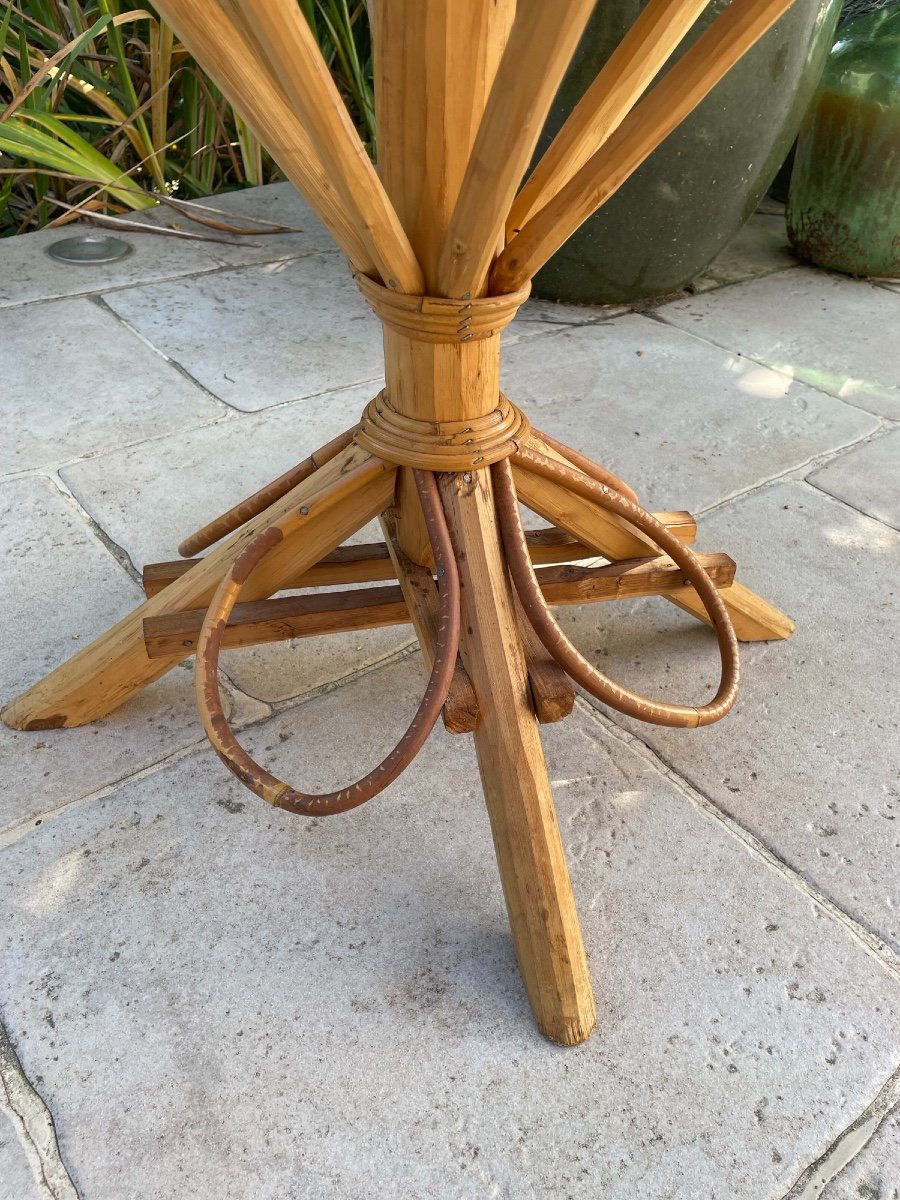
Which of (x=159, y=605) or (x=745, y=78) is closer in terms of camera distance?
(x=159, y=605)

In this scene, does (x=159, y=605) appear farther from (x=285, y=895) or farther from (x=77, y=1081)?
(x=77, y=1081)

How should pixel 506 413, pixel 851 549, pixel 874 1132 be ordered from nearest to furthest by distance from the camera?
pixel 874 1132 → pixel 506 413 → pixel 851 549

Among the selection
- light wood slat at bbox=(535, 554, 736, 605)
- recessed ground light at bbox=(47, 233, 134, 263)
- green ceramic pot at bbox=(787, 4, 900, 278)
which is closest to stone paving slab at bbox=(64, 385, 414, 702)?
light wood slat at bbox=(535, 554, 736, 605)

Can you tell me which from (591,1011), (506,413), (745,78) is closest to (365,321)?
(745,78)

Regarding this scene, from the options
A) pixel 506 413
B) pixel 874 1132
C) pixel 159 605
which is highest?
pixel 506 413

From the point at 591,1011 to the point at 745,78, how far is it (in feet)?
6.51

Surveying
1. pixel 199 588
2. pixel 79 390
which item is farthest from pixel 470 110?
pixel 79 390

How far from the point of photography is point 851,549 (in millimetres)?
1698

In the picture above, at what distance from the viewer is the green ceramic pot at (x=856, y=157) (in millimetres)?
2537

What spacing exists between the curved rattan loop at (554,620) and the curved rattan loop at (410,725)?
7 centimetres

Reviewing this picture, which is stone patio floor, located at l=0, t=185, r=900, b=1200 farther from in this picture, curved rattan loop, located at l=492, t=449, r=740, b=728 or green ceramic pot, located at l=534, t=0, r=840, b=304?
green ceramic pot, located at l=534, t=0, r=840, b=304

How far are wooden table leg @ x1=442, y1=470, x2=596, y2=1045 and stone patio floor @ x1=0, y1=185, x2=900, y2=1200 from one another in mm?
54

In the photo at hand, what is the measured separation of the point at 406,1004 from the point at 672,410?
56.6 inches

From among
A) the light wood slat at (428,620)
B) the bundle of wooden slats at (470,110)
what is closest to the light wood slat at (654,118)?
the bundle of wooden slats at (470,110)
